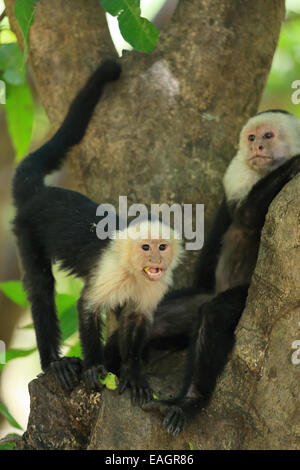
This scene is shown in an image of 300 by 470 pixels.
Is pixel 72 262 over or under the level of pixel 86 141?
under

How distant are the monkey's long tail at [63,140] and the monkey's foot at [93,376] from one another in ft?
3.66

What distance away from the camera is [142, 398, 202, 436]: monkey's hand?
277 cm

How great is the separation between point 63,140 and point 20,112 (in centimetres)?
74

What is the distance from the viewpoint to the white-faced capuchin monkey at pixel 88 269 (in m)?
3.23

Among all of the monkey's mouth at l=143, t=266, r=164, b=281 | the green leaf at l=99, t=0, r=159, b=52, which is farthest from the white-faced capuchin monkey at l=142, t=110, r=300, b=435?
the green leaf at l=99, t=0, r=159, b=52

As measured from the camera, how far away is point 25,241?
361 centimetres

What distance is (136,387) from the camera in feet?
9.68

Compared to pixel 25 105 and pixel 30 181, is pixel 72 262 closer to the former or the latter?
pixel 30 181

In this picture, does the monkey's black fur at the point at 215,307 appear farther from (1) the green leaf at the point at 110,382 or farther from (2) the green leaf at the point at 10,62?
(2) the green leaf at the point at 10,62

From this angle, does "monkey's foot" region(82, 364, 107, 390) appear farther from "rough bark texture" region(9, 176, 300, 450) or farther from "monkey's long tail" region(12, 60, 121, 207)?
"monkey's long tail" region(12, 60, 121, 207)

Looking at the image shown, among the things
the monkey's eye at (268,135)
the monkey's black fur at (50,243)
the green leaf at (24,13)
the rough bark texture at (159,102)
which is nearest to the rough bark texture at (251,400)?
the rough bark texture at (159,102)
